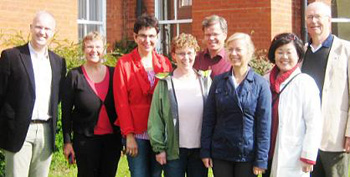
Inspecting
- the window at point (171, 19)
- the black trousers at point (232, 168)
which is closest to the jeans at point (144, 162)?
the black trousers at point (232, 168)

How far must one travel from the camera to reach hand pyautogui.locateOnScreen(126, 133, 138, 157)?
488 centimetres

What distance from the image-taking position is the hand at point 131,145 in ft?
16.0

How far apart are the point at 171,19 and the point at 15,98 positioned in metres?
7.15

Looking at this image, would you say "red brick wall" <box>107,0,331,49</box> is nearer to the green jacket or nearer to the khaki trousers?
the green jacket

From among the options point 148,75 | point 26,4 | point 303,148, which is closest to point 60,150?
point 26,4

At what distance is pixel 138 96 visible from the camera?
4914 millimetres

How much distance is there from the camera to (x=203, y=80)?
4.80 metres

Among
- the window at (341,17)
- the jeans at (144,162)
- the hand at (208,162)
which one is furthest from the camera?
the window at (341,17)

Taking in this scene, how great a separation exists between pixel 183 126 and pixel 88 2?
6.94m

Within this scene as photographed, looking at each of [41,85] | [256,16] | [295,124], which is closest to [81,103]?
[41,85]

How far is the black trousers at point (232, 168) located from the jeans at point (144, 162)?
70 centimetres

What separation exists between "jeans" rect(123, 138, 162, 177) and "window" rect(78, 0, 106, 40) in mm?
6249

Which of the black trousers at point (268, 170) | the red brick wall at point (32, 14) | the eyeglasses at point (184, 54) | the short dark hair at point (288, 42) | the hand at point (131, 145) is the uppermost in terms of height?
the red brick wall at point (32, 14)

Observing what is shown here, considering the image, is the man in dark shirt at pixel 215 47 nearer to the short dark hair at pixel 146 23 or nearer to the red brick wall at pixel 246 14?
the short dark hair at pixel 146 23
